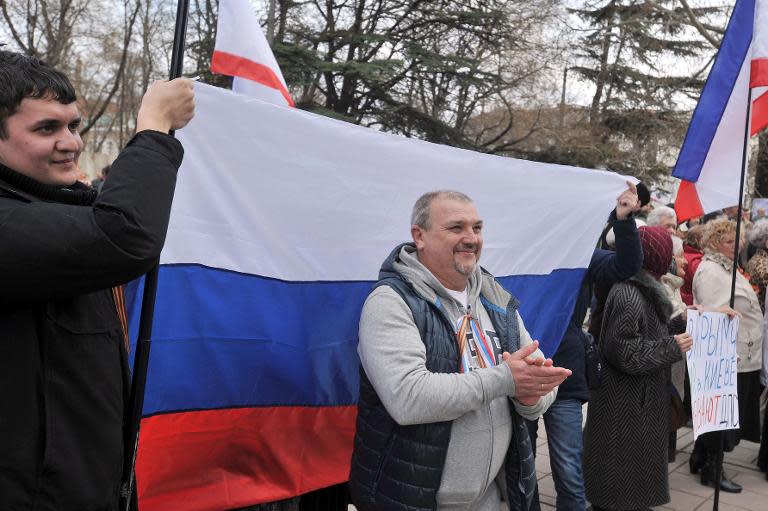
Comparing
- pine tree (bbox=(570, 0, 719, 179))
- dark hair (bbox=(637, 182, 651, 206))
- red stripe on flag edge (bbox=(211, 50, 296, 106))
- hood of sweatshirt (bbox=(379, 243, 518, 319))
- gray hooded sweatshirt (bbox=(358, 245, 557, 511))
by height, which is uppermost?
pine tree (bbox=(570, 0, 719, 179))

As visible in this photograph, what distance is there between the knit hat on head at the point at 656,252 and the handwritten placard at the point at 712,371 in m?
0.35

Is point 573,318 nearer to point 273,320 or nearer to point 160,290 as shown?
point 273,320

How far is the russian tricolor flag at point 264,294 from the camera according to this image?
223 cm

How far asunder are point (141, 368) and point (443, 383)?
88cm

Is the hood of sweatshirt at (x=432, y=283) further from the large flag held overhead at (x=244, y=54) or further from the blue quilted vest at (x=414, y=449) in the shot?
the large flag held overhead at (x=244, y=54)

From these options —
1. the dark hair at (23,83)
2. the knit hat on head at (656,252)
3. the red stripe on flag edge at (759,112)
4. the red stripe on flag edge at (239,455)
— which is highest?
the red stripe on flag edge at (759,112)

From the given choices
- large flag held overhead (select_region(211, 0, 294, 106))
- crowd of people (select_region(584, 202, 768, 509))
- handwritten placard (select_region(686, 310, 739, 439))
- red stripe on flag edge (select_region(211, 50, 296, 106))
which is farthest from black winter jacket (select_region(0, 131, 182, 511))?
handwritten placard (select_region(686, 310, 739, 439))

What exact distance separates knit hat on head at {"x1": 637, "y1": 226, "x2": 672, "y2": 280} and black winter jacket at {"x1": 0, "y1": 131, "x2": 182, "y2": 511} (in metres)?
A: 3.04

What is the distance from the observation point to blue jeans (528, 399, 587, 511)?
3.66m

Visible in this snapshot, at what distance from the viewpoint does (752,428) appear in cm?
536

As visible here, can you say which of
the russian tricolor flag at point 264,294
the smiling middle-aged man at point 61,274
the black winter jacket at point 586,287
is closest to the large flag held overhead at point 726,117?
the black winter jacket at point 586,287

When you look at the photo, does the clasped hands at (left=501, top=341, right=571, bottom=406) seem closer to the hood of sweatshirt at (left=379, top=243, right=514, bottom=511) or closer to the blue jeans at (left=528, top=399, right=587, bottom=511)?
the hood of sweatshirt at (left=379, top=243, right=514, bottom=511)

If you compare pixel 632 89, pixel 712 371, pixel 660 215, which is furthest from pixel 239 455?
pixel 632 89

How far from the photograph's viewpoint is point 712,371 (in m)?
4.07
